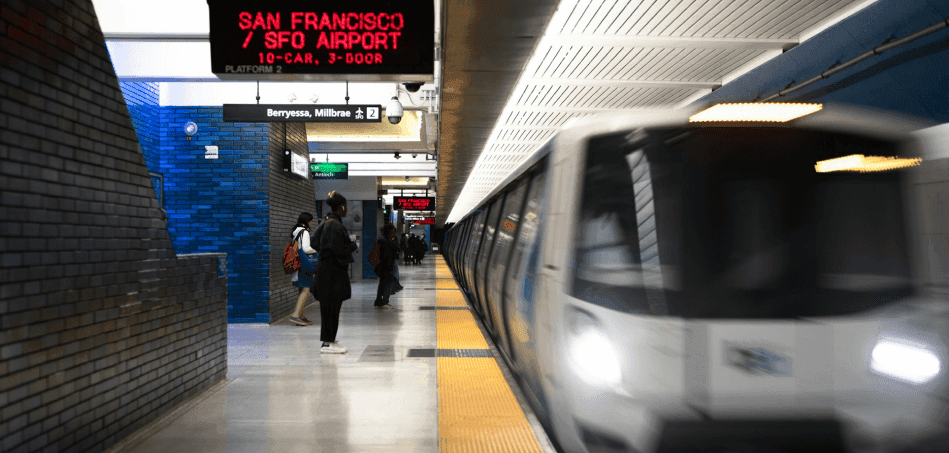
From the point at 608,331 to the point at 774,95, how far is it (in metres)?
4.96

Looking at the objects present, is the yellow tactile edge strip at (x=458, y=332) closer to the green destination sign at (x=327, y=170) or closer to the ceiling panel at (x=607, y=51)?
the ceiling panel at (x=607, y=51)

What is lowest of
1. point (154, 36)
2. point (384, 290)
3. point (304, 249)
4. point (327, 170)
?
point (384, 290)

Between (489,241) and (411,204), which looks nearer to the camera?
(489,241)

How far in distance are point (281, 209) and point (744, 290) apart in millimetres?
8599

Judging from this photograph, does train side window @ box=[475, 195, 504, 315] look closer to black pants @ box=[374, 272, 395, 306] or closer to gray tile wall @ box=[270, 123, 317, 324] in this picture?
gray tile wall @ box=[270, 123, 317, 324]

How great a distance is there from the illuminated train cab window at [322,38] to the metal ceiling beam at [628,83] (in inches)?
124

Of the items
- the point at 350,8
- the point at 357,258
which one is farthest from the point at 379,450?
the point at 357,258

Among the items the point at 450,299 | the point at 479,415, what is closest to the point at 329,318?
the point at 479,415

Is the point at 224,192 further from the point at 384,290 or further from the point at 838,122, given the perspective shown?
the point at 838,122

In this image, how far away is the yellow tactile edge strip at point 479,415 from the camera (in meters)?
3.29

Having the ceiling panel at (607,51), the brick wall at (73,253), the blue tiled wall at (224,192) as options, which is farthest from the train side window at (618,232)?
the blue tiled wall at (224,192)

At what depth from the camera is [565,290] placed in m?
2.74

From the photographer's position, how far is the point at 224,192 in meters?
9.16

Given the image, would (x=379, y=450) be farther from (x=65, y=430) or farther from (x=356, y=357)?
(x=356, y=357)
